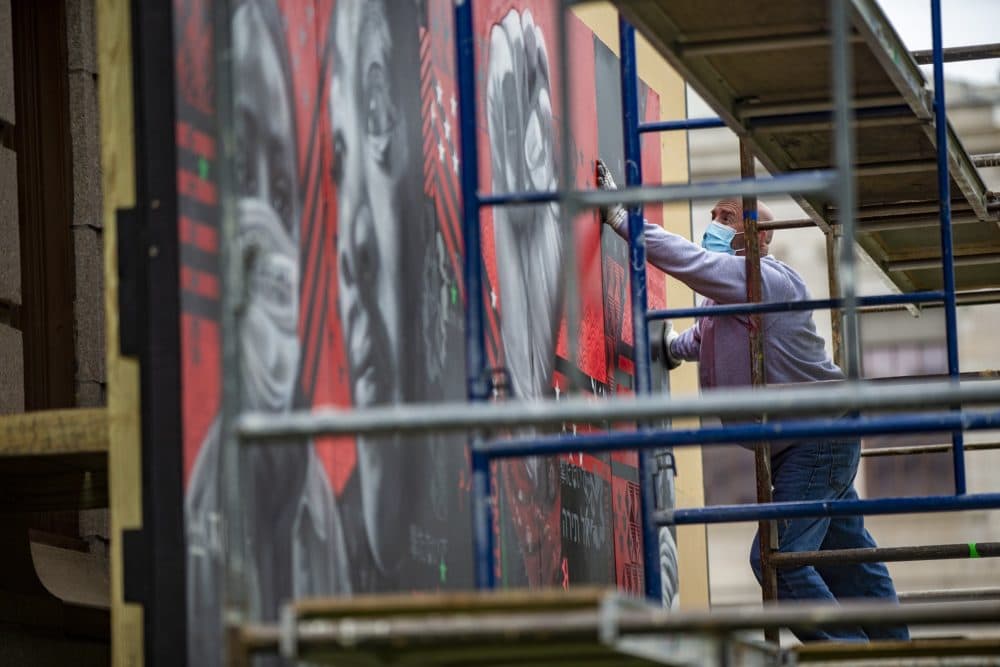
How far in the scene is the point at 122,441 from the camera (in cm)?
518

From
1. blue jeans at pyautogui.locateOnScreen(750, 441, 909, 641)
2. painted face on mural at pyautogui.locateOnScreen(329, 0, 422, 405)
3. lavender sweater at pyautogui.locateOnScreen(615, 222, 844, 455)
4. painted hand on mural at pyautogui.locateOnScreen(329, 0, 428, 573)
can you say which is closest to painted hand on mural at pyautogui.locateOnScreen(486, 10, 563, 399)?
lavender sweater at pyautogui.locateOnScreen(615, 222, 844, 455)

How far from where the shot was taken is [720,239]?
9727mm

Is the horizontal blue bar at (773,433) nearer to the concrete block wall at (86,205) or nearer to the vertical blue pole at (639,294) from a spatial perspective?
the vertical blue pole at (639,294)

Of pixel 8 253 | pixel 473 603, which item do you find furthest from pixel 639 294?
pixel 473 603

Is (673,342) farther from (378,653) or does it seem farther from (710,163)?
(710,163)

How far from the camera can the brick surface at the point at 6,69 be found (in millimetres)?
7082

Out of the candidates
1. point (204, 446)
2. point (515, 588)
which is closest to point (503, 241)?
point (515, 588)

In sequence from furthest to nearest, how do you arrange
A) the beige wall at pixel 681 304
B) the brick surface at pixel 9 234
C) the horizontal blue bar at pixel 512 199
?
the beige wall at pixel 681 304, the brick surface at pixel 9 234, the horizontal blue bar at pixel 512 199

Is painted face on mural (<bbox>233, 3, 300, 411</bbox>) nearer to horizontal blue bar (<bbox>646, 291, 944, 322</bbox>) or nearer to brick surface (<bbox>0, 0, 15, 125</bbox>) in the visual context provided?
brick surface (<bbox>0, 0, 15, 125</bbox>)

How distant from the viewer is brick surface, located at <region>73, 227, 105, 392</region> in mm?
7655

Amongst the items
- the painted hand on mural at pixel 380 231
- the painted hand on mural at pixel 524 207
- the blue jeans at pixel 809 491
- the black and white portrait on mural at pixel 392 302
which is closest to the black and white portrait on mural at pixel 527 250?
the painted hand on mural at pixel 524 207

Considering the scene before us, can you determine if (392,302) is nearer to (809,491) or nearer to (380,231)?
(380,231)

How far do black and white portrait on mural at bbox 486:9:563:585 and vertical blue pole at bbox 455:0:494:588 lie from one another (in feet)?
5.79

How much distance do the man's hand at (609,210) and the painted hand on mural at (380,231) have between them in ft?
5.07
